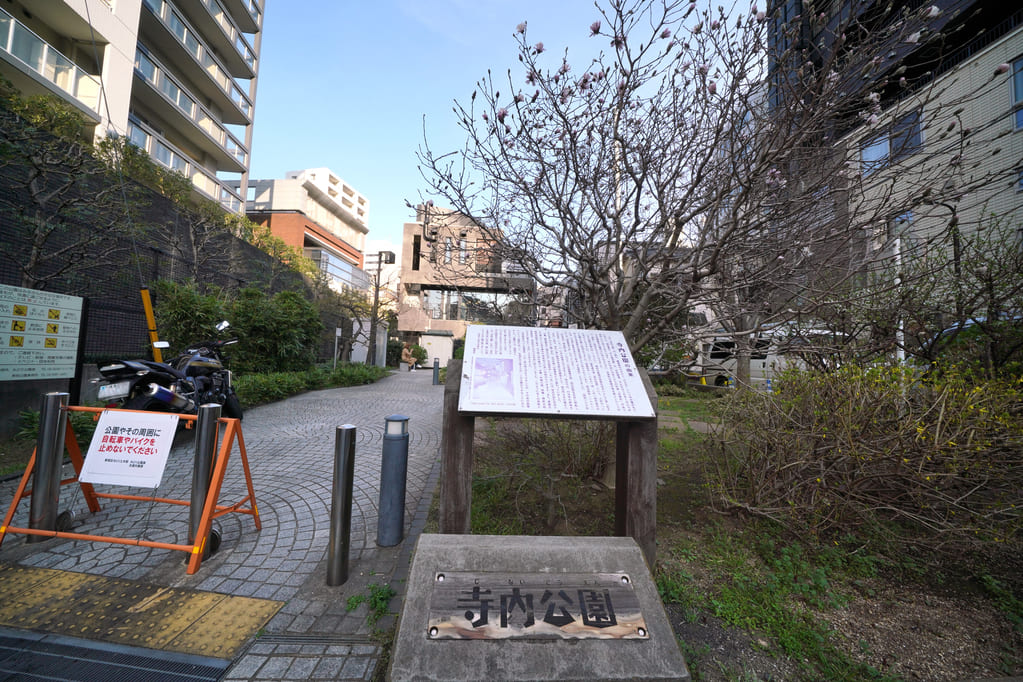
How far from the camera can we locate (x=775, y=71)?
354cm

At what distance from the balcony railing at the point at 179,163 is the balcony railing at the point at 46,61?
1858 mm

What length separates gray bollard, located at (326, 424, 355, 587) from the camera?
2.72m

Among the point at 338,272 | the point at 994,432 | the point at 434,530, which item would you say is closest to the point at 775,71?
the point at 994,432

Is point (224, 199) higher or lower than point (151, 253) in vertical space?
higher

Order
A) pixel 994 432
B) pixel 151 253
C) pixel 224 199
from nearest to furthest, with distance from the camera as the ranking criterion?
pixel 994 432 → pixel 151 253 → pixel 224 199

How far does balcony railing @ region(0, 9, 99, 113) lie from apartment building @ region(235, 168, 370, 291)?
1613 cm

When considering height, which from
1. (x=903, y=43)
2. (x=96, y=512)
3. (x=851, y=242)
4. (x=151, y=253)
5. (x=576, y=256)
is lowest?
(x=96, y=512)

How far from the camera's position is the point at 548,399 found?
2361 mm

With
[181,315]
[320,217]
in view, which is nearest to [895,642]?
[181,315]

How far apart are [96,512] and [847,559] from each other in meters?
5.85

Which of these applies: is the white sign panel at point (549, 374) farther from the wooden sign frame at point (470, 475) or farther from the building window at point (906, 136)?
the building window at point (906, 136)

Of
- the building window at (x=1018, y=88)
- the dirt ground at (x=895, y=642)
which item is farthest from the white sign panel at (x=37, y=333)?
the building window at (x=1018, y=88)

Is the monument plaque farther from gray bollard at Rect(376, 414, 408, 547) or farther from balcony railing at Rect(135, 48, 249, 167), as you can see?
balcony railing at Rect(135, 48, 249, 167)

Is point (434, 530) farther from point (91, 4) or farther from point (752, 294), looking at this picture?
point (91, 4)
